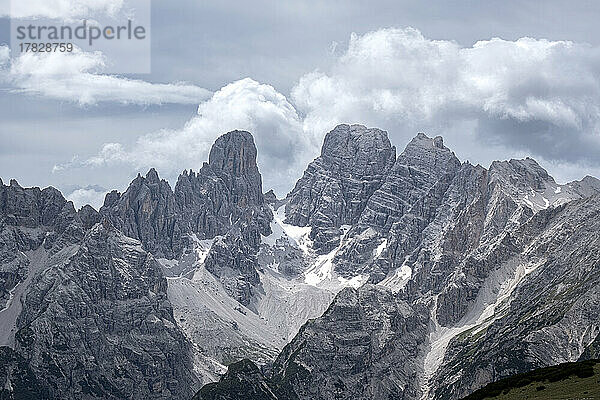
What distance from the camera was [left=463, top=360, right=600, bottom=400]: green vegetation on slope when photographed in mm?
96500

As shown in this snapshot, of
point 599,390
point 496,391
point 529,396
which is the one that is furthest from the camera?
point 496,391

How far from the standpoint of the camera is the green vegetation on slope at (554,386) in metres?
96.5

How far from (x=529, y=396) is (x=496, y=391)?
7.85 meters

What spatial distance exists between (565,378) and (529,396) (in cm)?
697

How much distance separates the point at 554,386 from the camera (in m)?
103

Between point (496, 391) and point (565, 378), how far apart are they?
8.40 meters

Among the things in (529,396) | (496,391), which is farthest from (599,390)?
(496,391)

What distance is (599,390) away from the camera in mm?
94188

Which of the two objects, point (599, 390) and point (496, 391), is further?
point (496, 391)

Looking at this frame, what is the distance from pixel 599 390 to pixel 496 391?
17.0 m

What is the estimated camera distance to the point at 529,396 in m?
102

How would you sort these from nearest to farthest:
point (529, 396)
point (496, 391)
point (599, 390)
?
point (599, 390)
point (529, 396)
point (496, 391)

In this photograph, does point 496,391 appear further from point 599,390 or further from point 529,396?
point 599,390

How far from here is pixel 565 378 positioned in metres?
106
